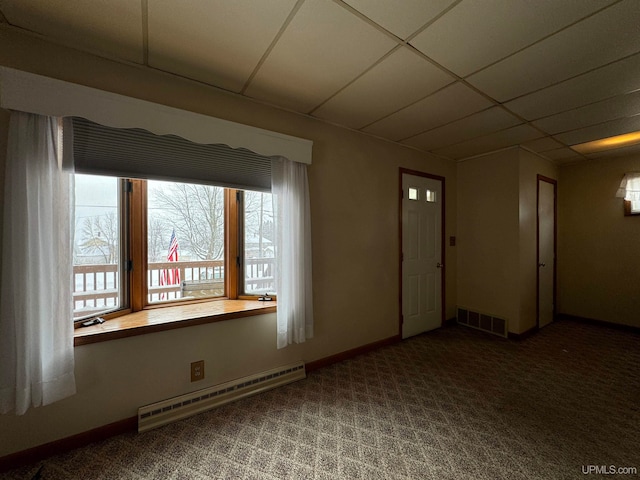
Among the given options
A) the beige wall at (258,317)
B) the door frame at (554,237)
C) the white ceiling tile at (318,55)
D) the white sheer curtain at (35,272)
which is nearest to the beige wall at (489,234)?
the beige wall at (258,317)

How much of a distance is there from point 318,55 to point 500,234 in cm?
319

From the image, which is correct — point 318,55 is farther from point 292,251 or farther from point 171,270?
point 171,270

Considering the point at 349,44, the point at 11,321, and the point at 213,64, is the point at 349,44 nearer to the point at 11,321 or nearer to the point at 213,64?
the point at 213,64

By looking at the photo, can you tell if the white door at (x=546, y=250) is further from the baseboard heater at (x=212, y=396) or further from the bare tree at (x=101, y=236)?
the bare tree at (x=101, y=236)

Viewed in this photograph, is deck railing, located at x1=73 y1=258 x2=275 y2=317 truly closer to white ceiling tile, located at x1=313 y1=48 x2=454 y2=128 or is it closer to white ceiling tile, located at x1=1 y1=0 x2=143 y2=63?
white ceiling tile, located at x1=1 y1=0 x2=143 y2=63

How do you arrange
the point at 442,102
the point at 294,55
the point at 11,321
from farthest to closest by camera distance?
the point at 442,102 → the point at 294,55 → the point at 11,321

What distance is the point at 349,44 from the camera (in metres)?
1.54

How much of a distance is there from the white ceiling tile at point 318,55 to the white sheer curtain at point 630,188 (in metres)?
3.95

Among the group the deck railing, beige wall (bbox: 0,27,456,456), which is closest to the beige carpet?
beige wall (bbox: 0,27,456,456)

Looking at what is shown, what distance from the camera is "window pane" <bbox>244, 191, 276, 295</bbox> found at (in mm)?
2525

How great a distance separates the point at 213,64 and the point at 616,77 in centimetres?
285

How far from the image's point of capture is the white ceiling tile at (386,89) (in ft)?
5.62

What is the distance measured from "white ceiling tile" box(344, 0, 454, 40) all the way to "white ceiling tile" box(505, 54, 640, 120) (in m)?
1.35

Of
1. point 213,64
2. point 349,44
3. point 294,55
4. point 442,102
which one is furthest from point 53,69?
point 442,102
